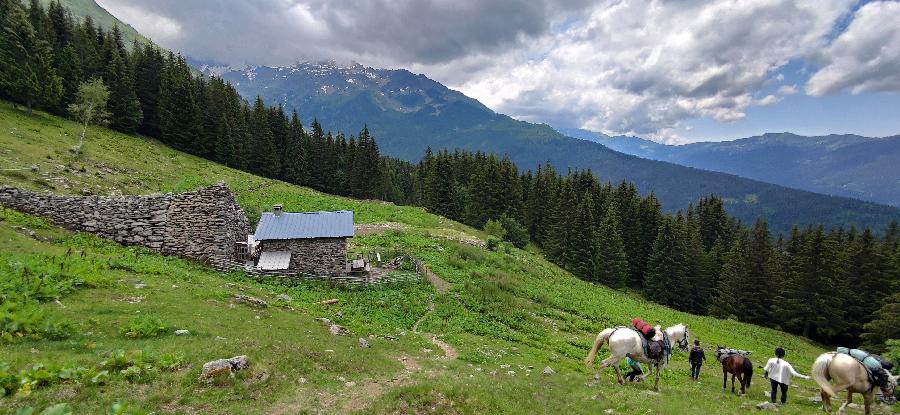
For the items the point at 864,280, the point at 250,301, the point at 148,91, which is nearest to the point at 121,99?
the point at 148,91

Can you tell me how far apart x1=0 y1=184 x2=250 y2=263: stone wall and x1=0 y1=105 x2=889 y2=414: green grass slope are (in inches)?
51.0

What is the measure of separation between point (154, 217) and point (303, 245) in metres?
8.94

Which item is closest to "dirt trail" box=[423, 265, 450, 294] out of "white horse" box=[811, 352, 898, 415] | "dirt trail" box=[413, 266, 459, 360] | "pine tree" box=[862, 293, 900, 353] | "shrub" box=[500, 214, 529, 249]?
"dirt trail" box=[413, 266, 459, 360]

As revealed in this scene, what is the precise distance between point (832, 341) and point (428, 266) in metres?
54.4

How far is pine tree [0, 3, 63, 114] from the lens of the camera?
52656 mm

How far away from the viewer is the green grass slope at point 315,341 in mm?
10367

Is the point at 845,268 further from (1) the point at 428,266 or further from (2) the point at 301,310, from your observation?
(2) the point at 301,310

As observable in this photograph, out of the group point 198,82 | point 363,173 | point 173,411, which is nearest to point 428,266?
point 173,411

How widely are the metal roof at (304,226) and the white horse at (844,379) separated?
25.1 metres

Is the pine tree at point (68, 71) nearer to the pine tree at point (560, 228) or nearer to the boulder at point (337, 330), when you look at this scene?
the boulder at point (337, 330)

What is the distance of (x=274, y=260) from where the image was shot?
28.0 m

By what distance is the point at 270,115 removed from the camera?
94.9m

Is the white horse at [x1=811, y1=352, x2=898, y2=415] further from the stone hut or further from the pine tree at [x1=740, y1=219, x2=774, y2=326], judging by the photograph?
the pine tree at [x1=740, y1=219, x2=774, y2=326]

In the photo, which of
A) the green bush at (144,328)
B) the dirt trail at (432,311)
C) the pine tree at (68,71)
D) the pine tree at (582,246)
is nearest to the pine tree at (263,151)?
the pine tree at (68,71)
